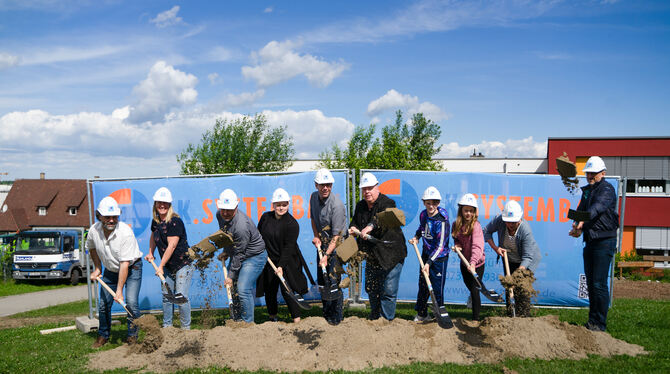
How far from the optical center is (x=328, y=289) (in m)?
6.16

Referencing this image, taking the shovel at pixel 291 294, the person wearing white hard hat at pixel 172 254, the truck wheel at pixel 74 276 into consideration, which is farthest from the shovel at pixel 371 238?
the truck wheel at pixel 74 276

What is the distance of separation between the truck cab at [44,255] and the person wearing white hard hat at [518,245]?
1684 centimetres

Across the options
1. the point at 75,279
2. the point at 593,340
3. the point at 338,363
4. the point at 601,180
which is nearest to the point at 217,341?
the point at 338,363

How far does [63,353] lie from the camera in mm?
5805

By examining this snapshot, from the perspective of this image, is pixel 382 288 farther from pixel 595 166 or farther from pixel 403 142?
pixel 403 142

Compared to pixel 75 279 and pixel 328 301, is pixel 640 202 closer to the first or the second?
pixel 328 301

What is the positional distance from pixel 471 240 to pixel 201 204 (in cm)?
434

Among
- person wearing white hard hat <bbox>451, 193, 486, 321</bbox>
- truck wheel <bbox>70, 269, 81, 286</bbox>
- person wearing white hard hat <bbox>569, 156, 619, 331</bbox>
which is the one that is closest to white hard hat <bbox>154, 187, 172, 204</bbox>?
person wearing white hard hat <bbox>451, 193, 486, 321</bbox>

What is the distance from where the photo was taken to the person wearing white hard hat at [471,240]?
A: 6.16 meters

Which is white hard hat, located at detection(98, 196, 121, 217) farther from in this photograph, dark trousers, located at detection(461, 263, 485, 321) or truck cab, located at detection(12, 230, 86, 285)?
truck cab, located at detection(12, 230, 86, 285)

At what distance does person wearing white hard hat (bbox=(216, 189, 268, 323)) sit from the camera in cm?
598

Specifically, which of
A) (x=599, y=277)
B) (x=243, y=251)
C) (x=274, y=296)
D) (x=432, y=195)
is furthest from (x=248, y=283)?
(x=599, y=277)

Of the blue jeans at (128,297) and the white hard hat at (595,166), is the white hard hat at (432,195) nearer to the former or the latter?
the white hard hat at (595,166)

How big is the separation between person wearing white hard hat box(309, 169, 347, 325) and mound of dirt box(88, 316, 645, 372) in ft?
2.43
